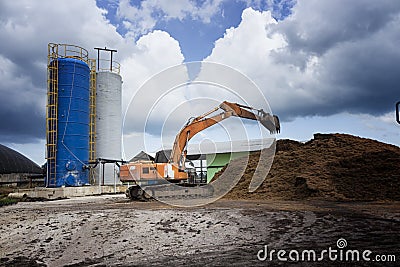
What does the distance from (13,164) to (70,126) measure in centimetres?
1848

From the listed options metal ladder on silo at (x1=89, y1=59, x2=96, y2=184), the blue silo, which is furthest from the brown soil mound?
metal ladder on silo at (x1=89, y1=59, x2=96, y2=184)

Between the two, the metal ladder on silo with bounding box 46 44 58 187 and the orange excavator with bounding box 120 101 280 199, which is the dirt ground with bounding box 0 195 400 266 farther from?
the metal ladder on silo with bounding box 46 44 58 187

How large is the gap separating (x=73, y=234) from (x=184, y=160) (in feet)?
27.9

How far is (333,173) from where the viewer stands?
15.0 m

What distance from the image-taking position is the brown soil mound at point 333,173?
44.7 ft

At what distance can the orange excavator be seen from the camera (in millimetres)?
15656

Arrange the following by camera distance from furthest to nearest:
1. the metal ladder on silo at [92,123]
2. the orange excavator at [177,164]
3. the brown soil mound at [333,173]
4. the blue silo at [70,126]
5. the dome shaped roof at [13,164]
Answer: the dome shaped roof at [13,164]
the metal ladder on silo at [92,123]
the blue silo at [70,126]
the orange excavator at [177,164]
the brown soil mound at [333,173]

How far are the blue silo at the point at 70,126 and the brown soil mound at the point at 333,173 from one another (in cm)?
1430

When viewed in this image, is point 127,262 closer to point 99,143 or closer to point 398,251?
point 398,251

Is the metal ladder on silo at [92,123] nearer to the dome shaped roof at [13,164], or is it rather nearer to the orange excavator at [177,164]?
the orange excavator at [177,164]

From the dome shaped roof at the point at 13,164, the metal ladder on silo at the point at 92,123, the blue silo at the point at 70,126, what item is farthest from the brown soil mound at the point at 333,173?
the dome shaped roof at the point at 13,164

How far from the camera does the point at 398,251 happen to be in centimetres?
615

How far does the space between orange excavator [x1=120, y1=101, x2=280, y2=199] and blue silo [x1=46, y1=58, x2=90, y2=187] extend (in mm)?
12200

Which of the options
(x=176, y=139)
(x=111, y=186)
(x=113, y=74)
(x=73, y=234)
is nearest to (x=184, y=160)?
(x=176, y=139)
